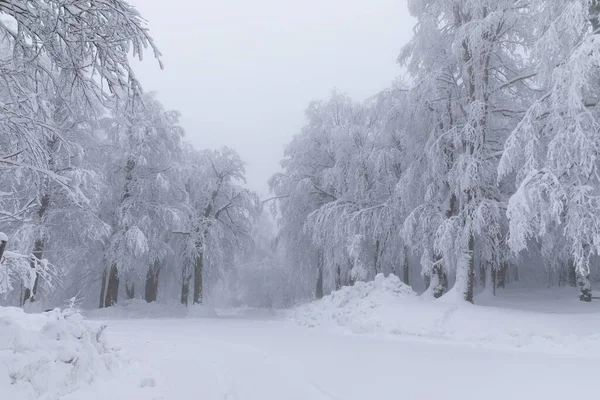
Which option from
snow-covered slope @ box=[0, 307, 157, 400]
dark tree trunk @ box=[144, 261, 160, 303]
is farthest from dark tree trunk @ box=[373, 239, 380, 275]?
snow-covered slope @ box=[0, 307, 157, 400]

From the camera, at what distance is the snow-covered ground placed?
16.7 ft

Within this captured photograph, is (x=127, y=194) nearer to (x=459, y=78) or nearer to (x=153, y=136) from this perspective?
(x=153, y=136)

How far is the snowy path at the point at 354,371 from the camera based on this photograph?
5.05m

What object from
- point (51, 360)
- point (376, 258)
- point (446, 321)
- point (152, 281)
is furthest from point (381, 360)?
point (152, 281)

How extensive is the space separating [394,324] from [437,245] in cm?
292

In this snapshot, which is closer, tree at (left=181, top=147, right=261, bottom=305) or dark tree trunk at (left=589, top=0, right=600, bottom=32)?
dark tree trunk at (left=589, top=0, right=600, bottom=32)

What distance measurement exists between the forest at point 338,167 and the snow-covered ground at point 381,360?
6.09ft

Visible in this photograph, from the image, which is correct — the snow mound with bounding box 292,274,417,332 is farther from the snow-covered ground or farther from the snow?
the snow

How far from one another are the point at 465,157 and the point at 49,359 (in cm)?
1179

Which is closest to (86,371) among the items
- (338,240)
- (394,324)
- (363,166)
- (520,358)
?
(520,358)

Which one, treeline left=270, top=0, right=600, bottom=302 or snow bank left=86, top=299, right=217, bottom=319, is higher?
treeline left=270, top=0, right=600, bottom=302

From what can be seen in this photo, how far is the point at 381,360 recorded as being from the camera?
7152 millimetres

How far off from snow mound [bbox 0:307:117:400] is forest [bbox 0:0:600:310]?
3.63ft

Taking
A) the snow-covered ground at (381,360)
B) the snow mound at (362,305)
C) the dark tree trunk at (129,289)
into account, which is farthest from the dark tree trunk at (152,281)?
the snow-covered ground at (381,360)
